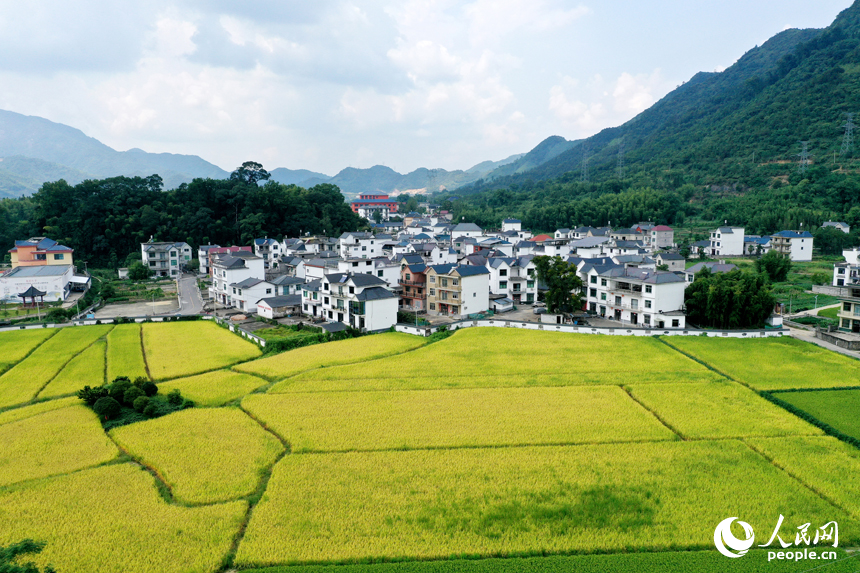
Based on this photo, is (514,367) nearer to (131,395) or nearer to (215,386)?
(215,386)

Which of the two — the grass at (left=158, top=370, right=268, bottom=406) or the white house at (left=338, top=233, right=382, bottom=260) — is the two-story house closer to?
the grass at (left=158, top=370, right=268, bottom=406)

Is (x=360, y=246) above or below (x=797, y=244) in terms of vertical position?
below

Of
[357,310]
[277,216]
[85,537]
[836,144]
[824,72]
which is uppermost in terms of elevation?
[824,72]

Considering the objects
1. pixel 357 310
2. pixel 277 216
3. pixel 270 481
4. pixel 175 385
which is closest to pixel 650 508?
pixel 270 481

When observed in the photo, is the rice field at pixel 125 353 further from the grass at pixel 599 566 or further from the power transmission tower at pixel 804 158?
the power transmission tower at pixel 804 158

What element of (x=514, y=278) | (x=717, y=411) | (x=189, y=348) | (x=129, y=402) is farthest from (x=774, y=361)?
(x=189, y=348)

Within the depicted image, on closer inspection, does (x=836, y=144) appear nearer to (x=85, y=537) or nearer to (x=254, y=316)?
(x=254, y=316)

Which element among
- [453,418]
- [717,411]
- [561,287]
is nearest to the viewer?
[453,418]
